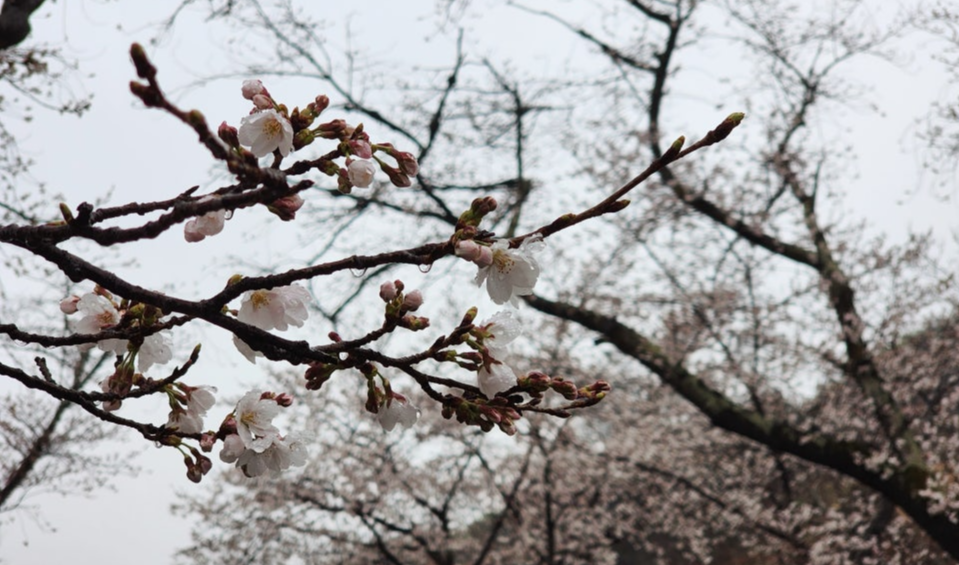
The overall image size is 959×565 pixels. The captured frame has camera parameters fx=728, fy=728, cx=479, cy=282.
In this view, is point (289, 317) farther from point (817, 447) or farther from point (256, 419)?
point (817, 447)

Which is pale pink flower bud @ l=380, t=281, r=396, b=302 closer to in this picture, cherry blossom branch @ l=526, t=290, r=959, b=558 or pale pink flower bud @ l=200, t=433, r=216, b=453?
pale pink flower bud @ l=200, t=433, r=216, b=453

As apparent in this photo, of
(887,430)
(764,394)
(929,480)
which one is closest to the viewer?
(929,480)

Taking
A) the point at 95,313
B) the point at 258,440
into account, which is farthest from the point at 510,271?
the point at 95,313

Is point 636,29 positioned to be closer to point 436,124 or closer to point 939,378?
point 436,124

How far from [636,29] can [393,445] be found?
21.2 ft

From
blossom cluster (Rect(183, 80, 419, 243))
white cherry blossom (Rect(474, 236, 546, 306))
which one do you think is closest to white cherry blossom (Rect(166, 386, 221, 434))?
blossom cluster (Rect(183, 80, 419, 243))

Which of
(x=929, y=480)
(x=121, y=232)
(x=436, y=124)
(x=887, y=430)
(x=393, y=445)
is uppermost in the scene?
(x=436, y=124)

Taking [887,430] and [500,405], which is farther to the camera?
[887,430]

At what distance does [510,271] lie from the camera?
122cm

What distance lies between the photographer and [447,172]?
881cm

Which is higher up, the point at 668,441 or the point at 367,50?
the point at 367,50

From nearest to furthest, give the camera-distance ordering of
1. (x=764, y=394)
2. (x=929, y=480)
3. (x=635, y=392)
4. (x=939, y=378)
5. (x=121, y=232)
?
(x=121, y=232) → (x=929, y=480) → (x=939, y=378) → (x=764, y=394) → (x=635, y=392)

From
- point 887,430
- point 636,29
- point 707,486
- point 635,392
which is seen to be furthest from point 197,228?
point 707,486

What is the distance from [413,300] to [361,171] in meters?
0.24
